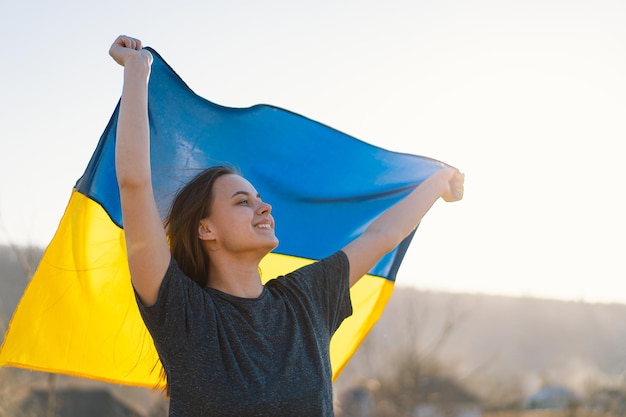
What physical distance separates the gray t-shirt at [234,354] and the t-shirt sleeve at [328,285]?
0.16 m

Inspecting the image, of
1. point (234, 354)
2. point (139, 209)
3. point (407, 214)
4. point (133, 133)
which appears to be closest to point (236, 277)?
point (234, 354)

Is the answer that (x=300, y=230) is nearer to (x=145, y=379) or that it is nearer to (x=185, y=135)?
(x=185, y=135)

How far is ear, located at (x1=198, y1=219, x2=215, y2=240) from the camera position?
2.90 metres

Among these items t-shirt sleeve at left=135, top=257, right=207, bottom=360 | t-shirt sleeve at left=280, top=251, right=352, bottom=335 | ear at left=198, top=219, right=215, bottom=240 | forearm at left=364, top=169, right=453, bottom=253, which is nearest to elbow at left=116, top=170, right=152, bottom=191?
t-shirt sleeve at left=135, top=257, right=207, bottom=360

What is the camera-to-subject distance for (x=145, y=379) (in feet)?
11.8

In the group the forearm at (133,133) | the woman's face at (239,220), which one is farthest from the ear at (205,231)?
the forearm at (133,133)

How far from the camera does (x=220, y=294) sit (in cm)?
273

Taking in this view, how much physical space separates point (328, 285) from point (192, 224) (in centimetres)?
58

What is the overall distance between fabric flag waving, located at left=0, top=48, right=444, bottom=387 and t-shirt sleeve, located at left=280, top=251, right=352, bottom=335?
0.88m

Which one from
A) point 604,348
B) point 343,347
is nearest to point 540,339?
point 604,348

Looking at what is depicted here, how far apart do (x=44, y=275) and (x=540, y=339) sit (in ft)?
258

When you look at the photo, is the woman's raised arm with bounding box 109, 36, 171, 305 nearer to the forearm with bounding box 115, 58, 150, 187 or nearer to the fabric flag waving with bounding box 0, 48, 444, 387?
the forearm with bounding box 115, 58, 150, 187

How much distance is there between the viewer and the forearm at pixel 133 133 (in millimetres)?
2512

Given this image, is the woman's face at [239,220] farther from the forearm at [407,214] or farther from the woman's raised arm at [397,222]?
the forearm at [407,214]
